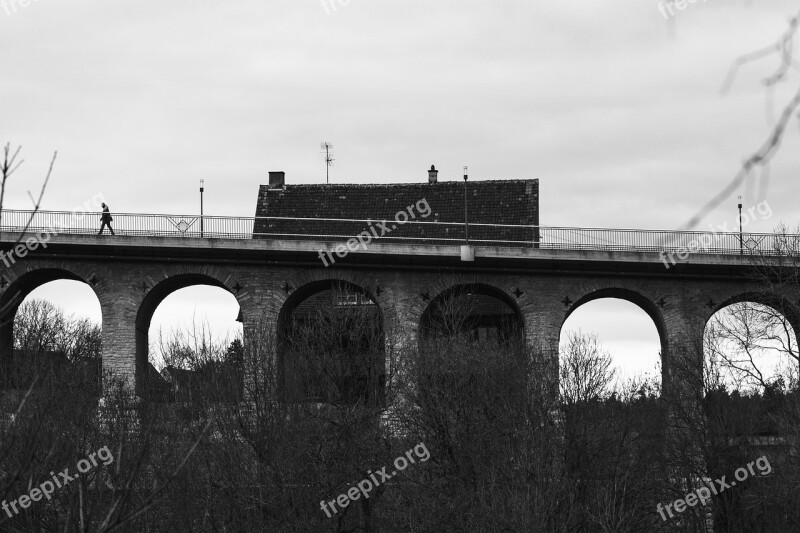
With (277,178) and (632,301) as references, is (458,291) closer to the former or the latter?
(632,301)

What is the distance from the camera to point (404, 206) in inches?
1735

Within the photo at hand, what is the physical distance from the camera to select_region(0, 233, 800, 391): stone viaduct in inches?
1315

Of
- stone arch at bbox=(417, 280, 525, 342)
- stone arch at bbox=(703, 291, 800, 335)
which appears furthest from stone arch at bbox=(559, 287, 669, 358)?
stone arch at bbox=(417, 280, 525, 342)

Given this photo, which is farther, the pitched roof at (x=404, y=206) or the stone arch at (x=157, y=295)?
the pitched roof at (x=404, y=206)

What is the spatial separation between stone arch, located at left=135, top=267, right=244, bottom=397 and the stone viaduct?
0.04m

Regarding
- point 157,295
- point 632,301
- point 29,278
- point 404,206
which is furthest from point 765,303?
point 29,278

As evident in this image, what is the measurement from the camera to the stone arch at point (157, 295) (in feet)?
110

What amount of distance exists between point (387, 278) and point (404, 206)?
10.2 m

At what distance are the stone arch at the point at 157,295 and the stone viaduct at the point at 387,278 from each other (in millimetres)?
38

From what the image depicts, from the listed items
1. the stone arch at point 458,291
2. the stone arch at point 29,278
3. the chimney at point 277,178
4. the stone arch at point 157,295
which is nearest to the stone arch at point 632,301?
the stone arch at point 458,291

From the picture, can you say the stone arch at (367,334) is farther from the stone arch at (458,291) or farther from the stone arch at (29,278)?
the stone arch at (29,278)

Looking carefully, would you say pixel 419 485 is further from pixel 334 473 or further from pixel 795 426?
pixel 795 426

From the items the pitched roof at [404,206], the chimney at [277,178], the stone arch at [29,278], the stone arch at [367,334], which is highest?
the chimney at [277,178]

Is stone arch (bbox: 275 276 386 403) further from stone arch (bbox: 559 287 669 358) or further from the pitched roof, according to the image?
the pitched roof
